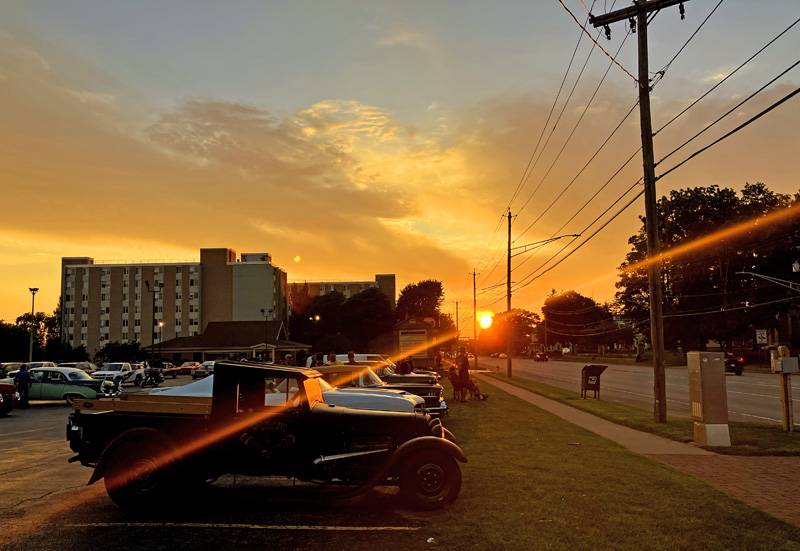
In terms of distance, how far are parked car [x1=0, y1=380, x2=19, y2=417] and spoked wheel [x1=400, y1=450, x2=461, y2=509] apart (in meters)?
18.0

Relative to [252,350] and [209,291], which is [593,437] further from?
[209,291]

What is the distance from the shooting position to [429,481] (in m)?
8.06

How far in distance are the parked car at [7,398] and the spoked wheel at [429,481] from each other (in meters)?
18.0

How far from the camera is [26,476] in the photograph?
10.2 metres

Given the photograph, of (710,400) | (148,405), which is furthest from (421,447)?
(710,400)

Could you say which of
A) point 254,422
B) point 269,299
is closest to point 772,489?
point 254,422

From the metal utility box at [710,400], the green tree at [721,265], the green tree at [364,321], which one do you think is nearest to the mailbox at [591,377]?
the metal utility box at [710,400]

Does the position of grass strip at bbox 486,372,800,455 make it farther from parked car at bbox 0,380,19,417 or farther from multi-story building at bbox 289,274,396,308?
multi-story building at bbox 289,274,396,308

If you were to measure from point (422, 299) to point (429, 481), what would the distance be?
120 m

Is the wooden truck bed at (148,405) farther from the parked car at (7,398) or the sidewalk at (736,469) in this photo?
the parked car at (7,398)

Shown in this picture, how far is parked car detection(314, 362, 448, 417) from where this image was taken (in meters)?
15.1

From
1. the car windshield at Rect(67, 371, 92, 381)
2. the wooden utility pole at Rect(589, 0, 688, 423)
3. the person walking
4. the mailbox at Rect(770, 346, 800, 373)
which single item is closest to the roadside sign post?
the mailbox at Rect(770, 346, 800, 373)

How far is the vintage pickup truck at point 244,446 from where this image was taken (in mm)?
7934

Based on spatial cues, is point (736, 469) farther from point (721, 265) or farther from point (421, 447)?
point (721, 265)
